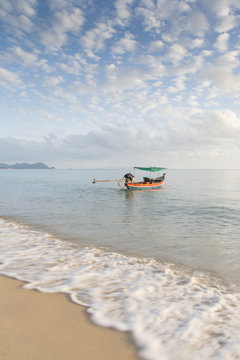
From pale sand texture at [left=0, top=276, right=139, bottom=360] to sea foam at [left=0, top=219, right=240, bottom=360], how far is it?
0.27 meters

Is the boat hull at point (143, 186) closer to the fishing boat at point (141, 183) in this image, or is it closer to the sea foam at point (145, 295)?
the fishing boat at point (141, 183)

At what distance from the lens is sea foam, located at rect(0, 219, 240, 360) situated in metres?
Result: 3.37

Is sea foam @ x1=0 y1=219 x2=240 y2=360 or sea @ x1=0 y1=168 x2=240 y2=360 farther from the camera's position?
sea @ x1=0 y1=168 x2=240 y2=360

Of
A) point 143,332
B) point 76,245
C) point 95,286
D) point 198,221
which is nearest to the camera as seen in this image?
point 143,332

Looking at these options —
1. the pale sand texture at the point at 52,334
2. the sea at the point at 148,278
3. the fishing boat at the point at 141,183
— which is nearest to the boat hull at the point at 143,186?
the fishing boat at the point at 141,183

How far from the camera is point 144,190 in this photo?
44.6 metres

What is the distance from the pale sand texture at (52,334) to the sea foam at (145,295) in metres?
0.27

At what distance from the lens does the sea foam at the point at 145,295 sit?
133 inches

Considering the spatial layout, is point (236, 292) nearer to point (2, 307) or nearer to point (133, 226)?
point (2, 307)

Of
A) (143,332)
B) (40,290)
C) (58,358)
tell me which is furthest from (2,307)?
(143,332)

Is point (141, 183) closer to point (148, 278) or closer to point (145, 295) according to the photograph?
point (148, 278)

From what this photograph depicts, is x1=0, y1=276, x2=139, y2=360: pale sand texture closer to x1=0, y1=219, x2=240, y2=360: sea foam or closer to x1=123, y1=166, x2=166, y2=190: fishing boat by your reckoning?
x1=0, y1=219, x2=240, y2=360: sea foam

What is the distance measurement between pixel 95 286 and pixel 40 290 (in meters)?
1.32

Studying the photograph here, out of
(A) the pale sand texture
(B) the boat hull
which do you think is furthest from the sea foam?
(B) the boat hull
